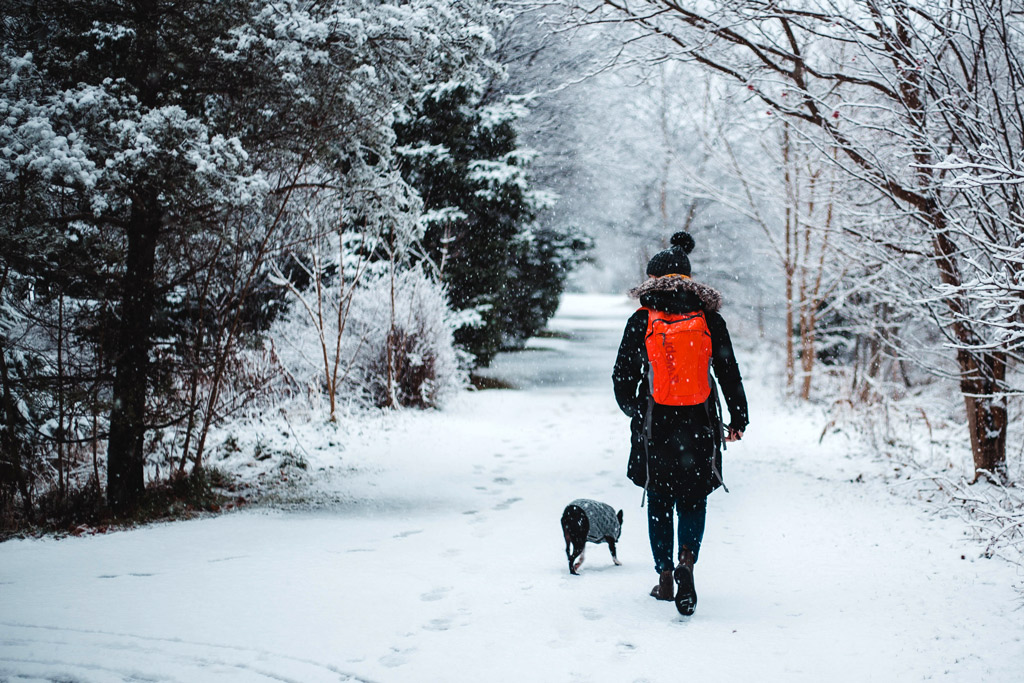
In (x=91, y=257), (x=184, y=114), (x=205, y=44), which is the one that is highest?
(x=205, y=44)

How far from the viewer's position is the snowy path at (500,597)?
9.29 ft

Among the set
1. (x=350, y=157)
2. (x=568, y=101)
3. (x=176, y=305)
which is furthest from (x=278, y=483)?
(x=568, y=101)

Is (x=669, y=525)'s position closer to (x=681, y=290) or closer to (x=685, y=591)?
(x=685, y=591)

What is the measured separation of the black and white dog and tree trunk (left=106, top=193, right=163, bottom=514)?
3169 millimetres

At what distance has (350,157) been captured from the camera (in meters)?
6.32

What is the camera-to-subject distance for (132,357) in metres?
5.21

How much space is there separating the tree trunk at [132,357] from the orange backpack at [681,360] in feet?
11.8

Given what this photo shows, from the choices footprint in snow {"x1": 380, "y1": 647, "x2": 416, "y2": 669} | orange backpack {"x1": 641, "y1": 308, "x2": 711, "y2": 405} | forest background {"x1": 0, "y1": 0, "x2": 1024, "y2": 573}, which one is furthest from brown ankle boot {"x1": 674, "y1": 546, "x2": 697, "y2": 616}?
forest background {"x1": 0, "y1": 0, "x2": 1024, "y2": 573}

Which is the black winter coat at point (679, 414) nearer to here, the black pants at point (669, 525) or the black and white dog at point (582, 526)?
the black pants at point (669, 525)

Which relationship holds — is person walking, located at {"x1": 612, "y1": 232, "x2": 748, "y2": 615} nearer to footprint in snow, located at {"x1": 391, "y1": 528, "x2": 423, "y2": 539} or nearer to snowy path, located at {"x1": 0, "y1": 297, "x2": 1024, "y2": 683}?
snowy path, located at {"x1": 0, "y1": 297, "x2": 1024, "y2": 683}

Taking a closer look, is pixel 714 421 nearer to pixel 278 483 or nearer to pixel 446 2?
pixel 446 2

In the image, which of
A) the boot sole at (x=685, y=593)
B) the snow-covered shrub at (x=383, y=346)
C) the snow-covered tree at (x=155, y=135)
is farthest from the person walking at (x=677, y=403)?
the snow-covered shrub at (x=383, y=346)

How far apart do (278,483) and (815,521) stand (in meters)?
4.44

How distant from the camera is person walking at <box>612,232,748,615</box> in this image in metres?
3.44
